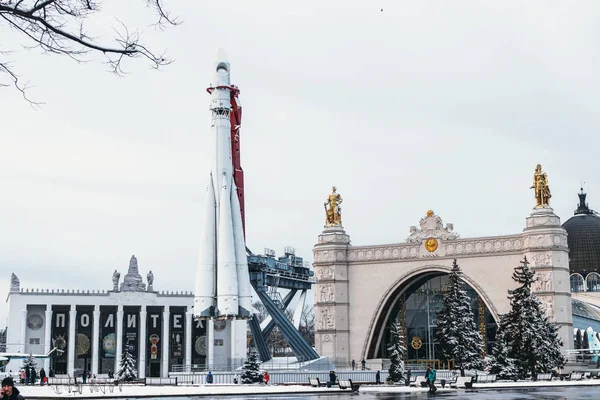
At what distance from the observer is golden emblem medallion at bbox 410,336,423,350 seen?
64625mm

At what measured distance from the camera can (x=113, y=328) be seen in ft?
225

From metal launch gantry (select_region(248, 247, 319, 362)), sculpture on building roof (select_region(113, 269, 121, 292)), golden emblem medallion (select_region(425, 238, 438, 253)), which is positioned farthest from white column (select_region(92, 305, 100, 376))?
golden emblem medallion (select_region(425, 238, 438, 253))

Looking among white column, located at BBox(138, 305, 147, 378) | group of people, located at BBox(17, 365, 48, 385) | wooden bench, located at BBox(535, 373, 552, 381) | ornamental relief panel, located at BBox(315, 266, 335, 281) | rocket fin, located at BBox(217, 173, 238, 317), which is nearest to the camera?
rocket fin, located at BBox(217, 173, 238, 317)

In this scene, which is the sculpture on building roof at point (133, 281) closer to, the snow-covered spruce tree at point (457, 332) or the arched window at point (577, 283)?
the snow-covered spruce tree at point (457, 332)

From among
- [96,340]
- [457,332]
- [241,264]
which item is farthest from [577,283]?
[241,264]

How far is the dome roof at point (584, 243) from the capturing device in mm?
80938

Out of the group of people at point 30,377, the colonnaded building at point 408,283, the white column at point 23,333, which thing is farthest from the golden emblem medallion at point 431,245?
the white column at point 23,333

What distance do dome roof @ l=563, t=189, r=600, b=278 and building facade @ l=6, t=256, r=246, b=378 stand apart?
33.8 meters

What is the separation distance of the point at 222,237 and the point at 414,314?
75.6 ft

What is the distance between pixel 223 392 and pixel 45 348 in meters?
36.5

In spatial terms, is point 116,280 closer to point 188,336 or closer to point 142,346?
point 142,346

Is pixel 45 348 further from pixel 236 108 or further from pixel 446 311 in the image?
pixel 446 311

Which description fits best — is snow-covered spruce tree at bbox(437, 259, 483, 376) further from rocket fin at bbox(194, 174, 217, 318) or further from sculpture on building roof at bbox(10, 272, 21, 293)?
sculpture on building roof at bbox(10, 272, 21, 293)

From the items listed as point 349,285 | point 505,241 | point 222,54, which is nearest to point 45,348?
point 349,285
